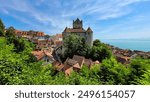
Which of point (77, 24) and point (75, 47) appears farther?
point (77, 24)

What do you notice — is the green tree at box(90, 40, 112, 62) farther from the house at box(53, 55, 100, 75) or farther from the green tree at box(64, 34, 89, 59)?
the house at box(53, 55, 100, 75)

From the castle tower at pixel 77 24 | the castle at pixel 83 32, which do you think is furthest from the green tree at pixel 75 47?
the castle tower at pixel 77 24

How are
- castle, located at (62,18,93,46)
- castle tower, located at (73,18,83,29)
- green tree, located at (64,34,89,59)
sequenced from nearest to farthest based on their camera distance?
green tree, located at (64,34,89,59) → castle, located at (62,18,93,46) → castle tower, located at (73,18,83,29)

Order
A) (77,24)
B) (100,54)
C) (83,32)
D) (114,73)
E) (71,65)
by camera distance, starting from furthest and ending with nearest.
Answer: (77,24) → (83,32) → (100,54) → (71,65) → (114,73)

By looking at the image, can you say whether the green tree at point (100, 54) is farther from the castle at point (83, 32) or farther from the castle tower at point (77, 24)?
the castle tower at point (77, 24)

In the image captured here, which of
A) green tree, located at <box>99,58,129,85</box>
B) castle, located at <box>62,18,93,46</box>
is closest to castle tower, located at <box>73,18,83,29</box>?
castle, located at <box>62,18,93,46</box>

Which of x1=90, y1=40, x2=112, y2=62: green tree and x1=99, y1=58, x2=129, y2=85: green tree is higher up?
x1=99, y1=58, x2=129, y2=85: green tree

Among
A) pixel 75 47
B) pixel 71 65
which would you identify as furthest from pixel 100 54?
pixel 71 65

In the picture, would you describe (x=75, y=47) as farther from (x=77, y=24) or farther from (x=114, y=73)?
(x=114, y=73)

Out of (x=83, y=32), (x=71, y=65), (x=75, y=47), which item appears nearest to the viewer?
(x=71, y=65)

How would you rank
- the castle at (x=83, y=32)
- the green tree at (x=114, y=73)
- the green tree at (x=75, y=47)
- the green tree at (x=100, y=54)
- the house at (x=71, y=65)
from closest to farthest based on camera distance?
the green tree at (x=114, y=73) < the house at (x=71, y=65) < the green tree at (x=100, y=54) < the green tree at (x=75, y=47) < the castle at (x=83, y=32)

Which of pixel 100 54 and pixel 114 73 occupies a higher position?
pixel 114 73

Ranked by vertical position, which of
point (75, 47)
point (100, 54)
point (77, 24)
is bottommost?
point (100, 54)

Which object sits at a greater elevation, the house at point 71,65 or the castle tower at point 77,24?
the castle tower at point 77,24
